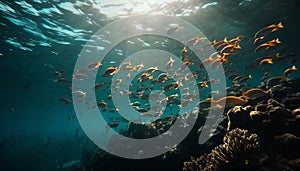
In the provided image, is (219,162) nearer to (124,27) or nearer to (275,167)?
(275,167)

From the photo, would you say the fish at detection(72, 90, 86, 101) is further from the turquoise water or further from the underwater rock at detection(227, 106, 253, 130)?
the underwater rock at detection(227, 106, 253, 130)

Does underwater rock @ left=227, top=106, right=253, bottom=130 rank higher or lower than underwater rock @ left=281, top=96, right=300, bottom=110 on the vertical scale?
lower

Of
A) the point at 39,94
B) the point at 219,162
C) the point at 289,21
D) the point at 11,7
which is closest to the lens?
the point at 219,162

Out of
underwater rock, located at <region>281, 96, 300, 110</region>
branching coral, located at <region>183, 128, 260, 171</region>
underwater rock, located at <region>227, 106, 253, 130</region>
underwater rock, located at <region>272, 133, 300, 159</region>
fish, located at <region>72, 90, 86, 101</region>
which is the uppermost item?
underwater rock, located at <region>281, 96, 300, 110</region>

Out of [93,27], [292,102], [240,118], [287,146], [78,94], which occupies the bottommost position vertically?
[78,94]

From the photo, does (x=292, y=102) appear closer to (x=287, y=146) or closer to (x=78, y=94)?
(x=287, y=146)

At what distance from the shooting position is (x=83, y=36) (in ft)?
62.7

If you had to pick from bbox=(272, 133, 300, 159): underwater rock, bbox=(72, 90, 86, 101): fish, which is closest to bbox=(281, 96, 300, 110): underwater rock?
bbox=(272, 133, 300, 159): underwater rock

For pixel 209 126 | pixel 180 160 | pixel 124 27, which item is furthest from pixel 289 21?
pixel 180 160

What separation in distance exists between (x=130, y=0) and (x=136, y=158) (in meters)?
9.67

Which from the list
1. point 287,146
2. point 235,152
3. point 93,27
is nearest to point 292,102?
point 287,146

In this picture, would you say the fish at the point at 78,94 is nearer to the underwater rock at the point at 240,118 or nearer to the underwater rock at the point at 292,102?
the underwater rock at the point at 240,118

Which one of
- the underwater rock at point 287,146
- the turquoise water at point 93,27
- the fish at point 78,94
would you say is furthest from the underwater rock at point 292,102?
the fish at point 78,94

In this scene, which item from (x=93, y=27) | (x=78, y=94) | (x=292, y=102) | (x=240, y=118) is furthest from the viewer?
(x=93, y=27)
